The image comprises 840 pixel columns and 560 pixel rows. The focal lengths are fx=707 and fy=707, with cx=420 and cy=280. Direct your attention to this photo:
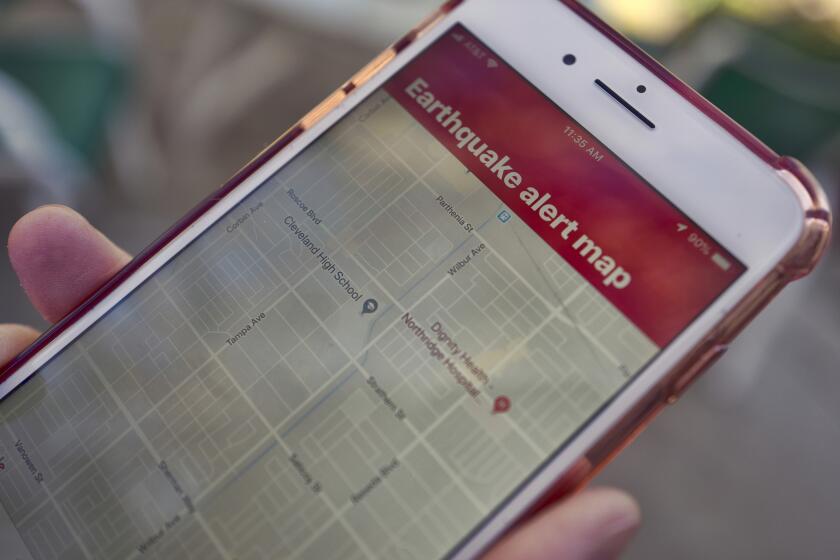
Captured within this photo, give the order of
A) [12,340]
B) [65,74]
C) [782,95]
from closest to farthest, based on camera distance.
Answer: [12,340] < [782,95] < [65,74]

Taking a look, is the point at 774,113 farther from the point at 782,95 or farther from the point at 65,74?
the point at 65,74

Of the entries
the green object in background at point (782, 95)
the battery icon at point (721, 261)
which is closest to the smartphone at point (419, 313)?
the battery icon at point (721, 261)

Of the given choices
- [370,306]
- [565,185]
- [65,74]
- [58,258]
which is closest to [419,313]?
[370,306]

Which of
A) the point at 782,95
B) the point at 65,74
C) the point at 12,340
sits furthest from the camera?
the point at 65,74

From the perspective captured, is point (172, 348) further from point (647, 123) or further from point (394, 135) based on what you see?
point (647, 123)

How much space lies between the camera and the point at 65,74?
92cm

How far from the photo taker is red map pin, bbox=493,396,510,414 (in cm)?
47

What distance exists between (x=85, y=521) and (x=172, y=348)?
0.13m

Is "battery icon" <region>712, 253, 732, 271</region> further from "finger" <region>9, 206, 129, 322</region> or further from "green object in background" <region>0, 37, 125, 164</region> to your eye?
"green object in background" <region>0, 37, 125, 164</region>

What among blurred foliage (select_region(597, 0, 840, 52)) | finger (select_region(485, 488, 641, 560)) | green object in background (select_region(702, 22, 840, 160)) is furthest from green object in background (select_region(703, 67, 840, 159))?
finger (select_region(485, 488, 641, 560))

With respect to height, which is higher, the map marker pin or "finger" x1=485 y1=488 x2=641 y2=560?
the map marker pin

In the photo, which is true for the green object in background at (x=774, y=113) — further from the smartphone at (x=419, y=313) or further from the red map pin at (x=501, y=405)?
the red map pin at (x=501, y=405)

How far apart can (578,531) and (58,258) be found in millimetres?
461

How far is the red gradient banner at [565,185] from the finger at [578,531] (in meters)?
0.12
